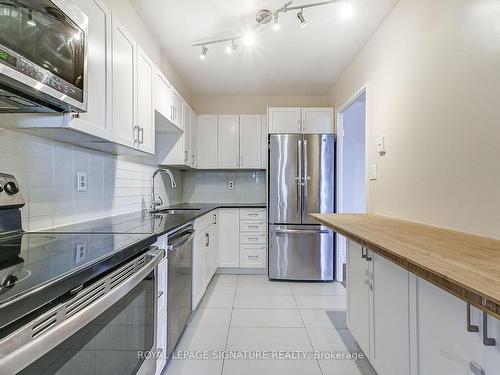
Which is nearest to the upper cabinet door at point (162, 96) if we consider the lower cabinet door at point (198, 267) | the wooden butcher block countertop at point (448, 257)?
the lower cabinet door at point (198, 267)

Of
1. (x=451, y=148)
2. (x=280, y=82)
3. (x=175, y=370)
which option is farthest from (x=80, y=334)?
(x=280, y=82)

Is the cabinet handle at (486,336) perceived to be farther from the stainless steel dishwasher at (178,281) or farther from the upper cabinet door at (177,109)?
the upper cabinet door at (177,109)

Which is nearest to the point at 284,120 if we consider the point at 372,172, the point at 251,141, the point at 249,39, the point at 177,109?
the point at 251,141

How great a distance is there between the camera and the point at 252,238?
3693 millimetres

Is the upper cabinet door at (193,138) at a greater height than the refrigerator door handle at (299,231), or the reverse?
the upper cabinet door at (193,138)

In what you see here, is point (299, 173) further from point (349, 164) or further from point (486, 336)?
point (486, 336)

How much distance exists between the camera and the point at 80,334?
30.8 inches

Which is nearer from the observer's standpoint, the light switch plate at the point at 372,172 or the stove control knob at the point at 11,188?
the stove control knob at the point at 11,188

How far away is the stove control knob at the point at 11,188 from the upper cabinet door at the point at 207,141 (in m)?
2.71

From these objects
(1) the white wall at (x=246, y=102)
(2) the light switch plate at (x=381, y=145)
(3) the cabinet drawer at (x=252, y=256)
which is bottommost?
(3) the cabinet drawer at (x=252, y=256)

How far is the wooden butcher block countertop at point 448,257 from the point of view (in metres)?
0.65

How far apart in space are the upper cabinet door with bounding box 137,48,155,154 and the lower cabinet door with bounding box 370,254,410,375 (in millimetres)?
1726

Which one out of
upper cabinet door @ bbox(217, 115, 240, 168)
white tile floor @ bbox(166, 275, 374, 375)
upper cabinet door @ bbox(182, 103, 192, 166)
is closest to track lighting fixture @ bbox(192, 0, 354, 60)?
upper cabinet door @ bbox(182, 103, 192, 166)

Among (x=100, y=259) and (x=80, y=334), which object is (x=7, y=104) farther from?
(x=80, y=334)
